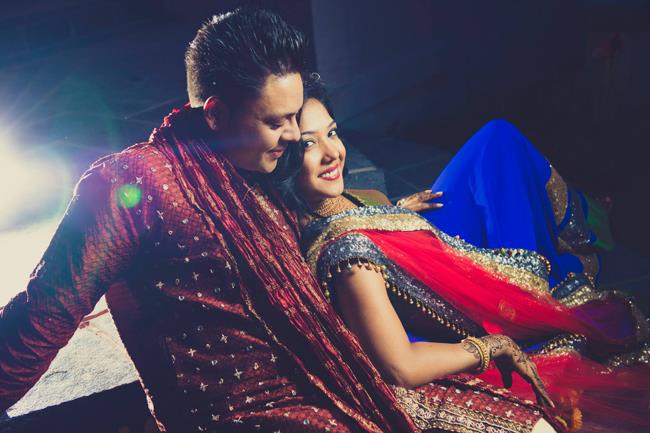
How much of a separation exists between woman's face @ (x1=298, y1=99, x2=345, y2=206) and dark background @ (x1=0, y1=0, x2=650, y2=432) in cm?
253

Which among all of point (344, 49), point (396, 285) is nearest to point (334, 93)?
point (344, 49)

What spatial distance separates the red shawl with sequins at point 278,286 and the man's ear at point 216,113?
35 millimetres

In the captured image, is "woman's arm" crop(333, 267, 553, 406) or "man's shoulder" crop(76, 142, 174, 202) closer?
"man's shoulder" crop(76, 142, 174, 202)

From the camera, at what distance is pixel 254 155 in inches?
75.2

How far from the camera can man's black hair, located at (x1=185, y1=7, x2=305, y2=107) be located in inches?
70.5

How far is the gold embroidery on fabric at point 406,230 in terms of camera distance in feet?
6.64

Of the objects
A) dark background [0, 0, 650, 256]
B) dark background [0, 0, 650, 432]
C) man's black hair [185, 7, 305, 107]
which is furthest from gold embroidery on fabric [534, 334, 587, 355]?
dark background [0, 0, 650, 256]

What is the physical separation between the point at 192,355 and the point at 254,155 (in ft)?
1.81

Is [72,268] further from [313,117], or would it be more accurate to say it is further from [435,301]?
[435,301]

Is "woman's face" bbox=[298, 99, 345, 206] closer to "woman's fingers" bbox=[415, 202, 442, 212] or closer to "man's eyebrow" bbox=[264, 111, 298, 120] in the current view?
"man's eyebrow" bbox=[264, 111, 298, 120]

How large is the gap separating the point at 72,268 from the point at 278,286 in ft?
1.65

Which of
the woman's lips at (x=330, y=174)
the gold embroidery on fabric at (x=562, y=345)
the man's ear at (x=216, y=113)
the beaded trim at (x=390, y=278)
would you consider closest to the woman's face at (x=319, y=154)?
the woman's lips at (x=330, y=174)

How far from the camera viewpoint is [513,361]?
2133 millimetres

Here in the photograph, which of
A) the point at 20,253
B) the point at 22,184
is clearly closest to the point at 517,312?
the point at 20,253
